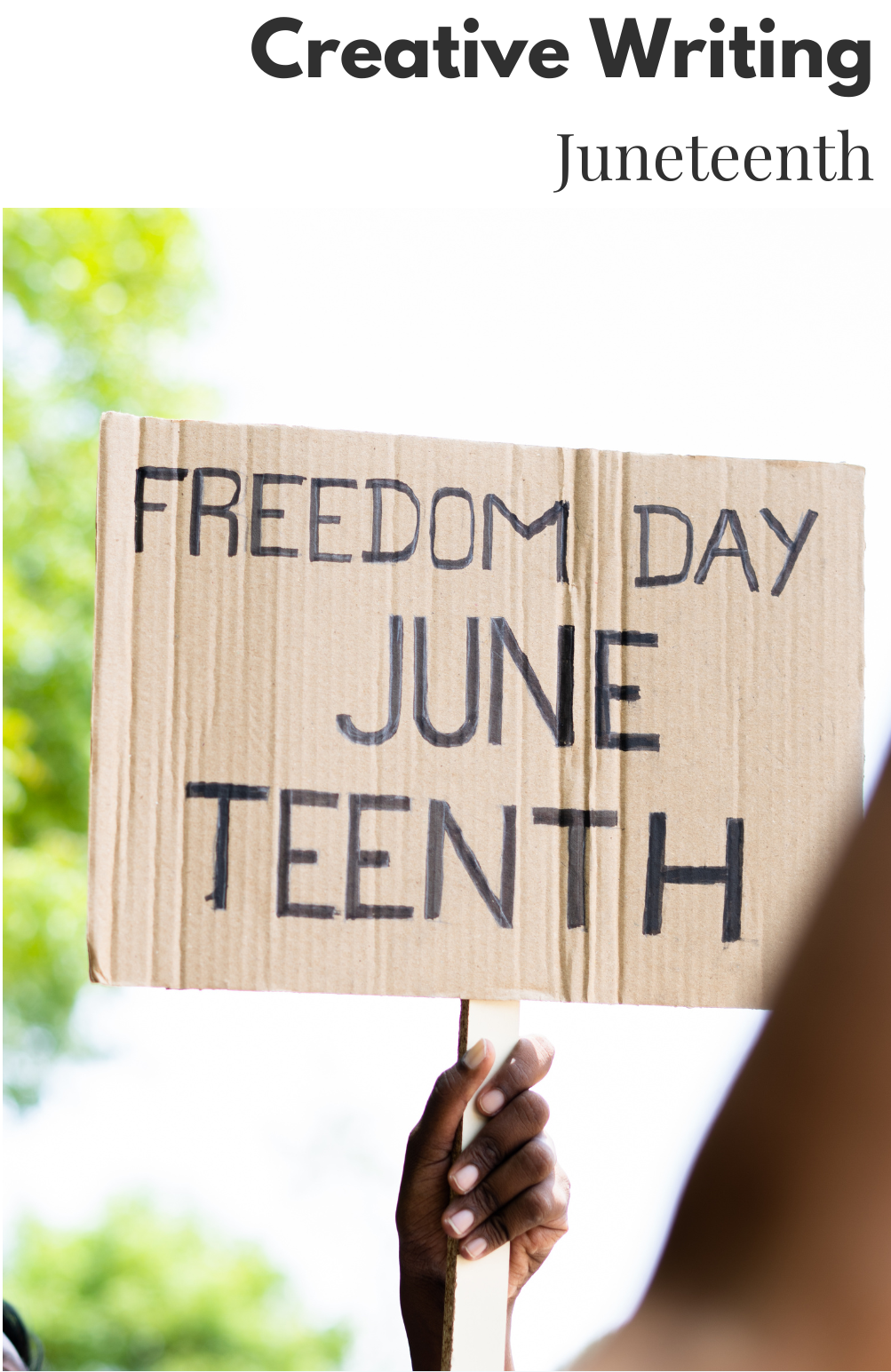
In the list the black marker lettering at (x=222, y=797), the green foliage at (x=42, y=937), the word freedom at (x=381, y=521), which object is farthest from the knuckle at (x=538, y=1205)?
the green foliage at (x=42, y=937)

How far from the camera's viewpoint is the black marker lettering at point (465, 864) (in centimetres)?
89

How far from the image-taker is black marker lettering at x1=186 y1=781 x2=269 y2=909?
883 millimetres

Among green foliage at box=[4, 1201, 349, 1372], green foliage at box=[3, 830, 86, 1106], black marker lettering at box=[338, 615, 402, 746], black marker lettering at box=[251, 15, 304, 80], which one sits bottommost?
green foliage at box=[4, 1201, 349, 1372]

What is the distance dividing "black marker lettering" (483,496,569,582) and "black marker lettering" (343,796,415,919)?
216 mm

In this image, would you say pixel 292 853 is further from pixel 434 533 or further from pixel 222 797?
pixel 434 533

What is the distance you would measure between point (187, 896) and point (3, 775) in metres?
3.08

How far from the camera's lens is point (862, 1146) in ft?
1.03

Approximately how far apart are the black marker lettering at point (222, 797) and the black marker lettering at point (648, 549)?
14.1 inches

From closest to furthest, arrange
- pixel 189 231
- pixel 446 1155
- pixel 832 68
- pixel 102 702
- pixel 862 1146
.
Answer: pixel 862 1146 < pixel 102 702 < pixel 446 1155 < pixel 832 68 < pixel 189 231

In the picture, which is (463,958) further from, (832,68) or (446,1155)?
(832,68)

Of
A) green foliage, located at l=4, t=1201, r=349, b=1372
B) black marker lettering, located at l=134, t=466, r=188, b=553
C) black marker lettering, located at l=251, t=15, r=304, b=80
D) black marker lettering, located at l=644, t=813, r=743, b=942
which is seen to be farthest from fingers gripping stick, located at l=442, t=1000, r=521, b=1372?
green foliage, located at l=4, t=1201, r=349, b=1372

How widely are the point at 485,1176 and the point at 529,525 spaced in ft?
1.78

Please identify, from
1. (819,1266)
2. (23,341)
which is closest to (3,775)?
(23,341)

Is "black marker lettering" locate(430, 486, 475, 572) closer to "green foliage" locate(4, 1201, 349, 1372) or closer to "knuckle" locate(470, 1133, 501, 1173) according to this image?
"knuckle" locate(470, 1133, 501, 1173)
